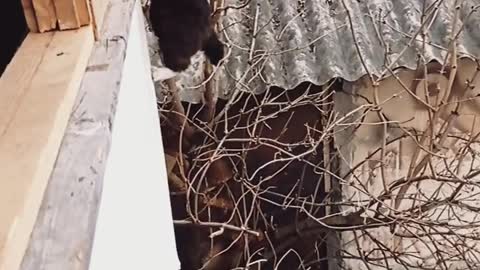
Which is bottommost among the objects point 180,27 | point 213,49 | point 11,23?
point 213,49

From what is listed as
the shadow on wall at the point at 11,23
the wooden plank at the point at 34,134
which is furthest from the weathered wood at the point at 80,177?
the shadow on wall at the point at 11,23

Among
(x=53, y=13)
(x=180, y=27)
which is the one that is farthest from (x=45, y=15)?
(x=180, y=27)

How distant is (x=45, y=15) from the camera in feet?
3.98

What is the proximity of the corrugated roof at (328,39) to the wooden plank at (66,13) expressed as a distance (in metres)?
2.05

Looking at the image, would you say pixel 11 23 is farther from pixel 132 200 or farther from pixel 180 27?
pixel 132 200

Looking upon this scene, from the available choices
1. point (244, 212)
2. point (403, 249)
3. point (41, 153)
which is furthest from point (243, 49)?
point (41, 153)

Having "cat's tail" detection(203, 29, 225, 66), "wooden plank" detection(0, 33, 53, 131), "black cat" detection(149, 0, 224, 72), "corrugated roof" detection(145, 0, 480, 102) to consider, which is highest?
"wooden plank" detection(0, 33, 53, 131)

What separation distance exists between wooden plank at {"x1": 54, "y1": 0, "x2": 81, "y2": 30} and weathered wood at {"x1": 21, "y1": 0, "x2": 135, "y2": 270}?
0.07 metres

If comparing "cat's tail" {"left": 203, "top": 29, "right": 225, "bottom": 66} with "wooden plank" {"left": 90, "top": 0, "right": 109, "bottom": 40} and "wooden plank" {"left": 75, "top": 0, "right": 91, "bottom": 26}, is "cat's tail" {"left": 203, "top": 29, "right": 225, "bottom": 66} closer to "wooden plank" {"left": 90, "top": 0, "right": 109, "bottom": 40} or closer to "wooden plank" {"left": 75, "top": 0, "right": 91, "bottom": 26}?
"wooden plank" {"left": 90, "top": 0, "right": 109, "bottom": 40}

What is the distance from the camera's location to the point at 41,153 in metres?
0.81

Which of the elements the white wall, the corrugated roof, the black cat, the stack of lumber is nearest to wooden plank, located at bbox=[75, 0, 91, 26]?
the stack of lumber

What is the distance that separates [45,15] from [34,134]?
422 millimetres

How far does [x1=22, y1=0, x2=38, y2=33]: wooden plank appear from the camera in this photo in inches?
47.6

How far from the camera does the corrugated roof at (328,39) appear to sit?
3.29 m
